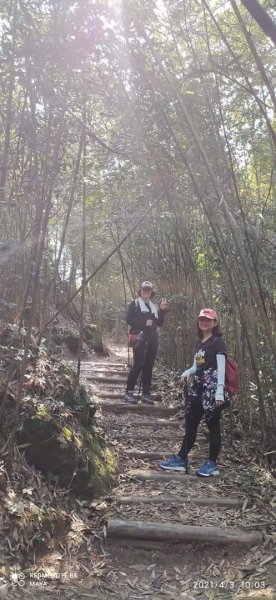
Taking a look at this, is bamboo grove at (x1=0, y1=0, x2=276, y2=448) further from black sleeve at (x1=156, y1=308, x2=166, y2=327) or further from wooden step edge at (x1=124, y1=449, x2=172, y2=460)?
wooden step edge at (x1=124, y1=449, x2=172, y2=460)

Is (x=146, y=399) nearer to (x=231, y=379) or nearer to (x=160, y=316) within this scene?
(x=160, y=316)

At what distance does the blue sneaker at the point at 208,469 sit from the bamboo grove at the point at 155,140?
434 millimetres

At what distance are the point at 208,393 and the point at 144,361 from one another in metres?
1.73

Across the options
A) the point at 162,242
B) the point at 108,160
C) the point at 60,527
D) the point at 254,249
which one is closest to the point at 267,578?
the point at 60,527

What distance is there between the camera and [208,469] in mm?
A: 3205

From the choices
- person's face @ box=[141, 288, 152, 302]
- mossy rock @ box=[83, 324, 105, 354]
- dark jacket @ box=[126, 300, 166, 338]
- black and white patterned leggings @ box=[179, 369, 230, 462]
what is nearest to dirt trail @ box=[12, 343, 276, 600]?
black and white patterned leggings @ box=[179, 369, 230, 462]

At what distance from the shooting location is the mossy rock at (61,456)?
8.84 feet

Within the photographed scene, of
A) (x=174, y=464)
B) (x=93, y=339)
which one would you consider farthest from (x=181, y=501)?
(x=93, y=339)

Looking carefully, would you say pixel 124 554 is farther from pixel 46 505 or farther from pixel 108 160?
pixel 108 160

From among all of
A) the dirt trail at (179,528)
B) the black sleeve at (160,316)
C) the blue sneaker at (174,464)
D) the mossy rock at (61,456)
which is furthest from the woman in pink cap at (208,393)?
the black sleeve at (160,316)

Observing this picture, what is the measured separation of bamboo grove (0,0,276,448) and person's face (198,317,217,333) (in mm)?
278

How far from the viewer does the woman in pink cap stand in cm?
313

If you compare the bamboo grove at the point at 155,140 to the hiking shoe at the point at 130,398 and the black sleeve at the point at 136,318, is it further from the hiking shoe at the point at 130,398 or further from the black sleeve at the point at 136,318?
the hiking shoe at the point at 130,398

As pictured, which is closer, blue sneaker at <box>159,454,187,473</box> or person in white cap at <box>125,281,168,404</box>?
blue sneaker at <box>159,454,187,473</box>
